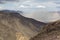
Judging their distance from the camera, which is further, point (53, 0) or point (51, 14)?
point (53, 0)

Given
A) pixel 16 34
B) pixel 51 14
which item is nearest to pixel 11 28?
pixel 16 34

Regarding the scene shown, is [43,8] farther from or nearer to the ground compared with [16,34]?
farther from the ground

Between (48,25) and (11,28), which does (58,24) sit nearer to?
(48,25)
